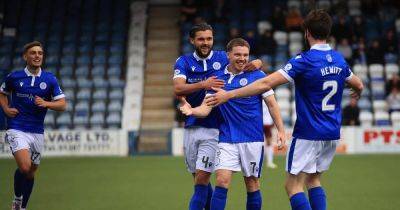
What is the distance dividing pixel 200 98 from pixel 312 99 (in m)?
1.79

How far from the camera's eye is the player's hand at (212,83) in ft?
25.9

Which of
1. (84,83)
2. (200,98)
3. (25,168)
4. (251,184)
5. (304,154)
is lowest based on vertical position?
(251,184)

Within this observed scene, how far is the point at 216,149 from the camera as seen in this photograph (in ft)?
28.9

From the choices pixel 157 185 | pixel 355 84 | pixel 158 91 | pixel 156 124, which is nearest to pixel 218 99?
pixel 355 84

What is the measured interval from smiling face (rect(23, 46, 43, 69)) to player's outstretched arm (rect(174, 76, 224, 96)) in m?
2.32

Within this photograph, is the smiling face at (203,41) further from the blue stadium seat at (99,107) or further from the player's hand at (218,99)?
the blue stadium seat at (99,107)

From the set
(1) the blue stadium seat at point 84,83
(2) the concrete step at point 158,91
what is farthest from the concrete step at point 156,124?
(1) the blue stadium seat at point 84,83

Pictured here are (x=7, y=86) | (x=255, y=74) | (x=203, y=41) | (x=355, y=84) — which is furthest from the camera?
(x=7, y=86)

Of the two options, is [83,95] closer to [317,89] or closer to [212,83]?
[212,83]

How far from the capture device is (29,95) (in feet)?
33.2

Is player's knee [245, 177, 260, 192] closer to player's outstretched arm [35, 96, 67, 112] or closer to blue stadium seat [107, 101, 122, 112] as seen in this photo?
player's outstretched arm [35, 96, 67, 112]

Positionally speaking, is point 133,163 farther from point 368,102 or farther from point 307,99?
point 307,99

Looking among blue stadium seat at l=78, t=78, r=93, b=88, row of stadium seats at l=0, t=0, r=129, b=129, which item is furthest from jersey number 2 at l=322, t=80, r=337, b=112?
blue stadium seat at l=78, t=78, r=93, b=88

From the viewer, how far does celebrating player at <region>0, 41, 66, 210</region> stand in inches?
392
